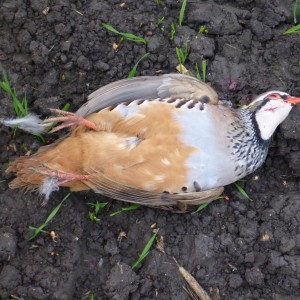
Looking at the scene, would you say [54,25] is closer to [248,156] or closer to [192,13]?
[192,13]

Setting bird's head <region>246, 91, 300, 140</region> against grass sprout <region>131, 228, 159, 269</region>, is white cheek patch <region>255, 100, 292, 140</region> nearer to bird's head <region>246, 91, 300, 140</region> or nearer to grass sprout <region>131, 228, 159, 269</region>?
bird's head <region>246, 91, 300, 140</region>

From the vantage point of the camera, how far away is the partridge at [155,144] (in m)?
3.71

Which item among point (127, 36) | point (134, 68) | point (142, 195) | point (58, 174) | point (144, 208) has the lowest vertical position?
point (144, 208)

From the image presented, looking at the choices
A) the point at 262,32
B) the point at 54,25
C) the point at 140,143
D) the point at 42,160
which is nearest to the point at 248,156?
the point at 140,143

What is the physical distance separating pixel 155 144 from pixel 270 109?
859 millimetres

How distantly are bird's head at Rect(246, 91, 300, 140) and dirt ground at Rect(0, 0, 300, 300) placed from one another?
149 mm

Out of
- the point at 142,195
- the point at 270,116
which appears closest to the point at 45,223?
the point at 142,195

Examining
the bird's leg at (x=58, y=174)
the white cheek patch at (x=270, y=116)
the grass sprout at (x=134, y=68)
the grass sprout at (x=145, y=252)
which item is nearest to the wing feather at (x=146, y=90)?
the grass sprout at (x=134, y=68)

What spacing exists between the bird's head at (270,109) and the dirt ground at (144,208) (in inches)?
5.9

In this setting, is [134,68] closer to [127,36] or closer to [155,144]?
[127,36]

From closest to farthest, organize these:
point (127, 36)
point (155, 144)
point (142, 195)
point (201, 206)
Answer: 1. point (155, 144)
2. point (142, 195)
3. point (201, 206)
4. point (127, 36)

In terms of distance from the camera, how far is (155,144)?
3711 millimetres

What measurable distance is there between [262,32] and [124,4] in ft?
3.41

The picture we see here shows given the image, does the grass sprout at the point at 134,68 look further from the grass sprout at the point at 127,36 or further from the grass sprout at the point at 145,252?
the grass sprout at the point at 145,252
